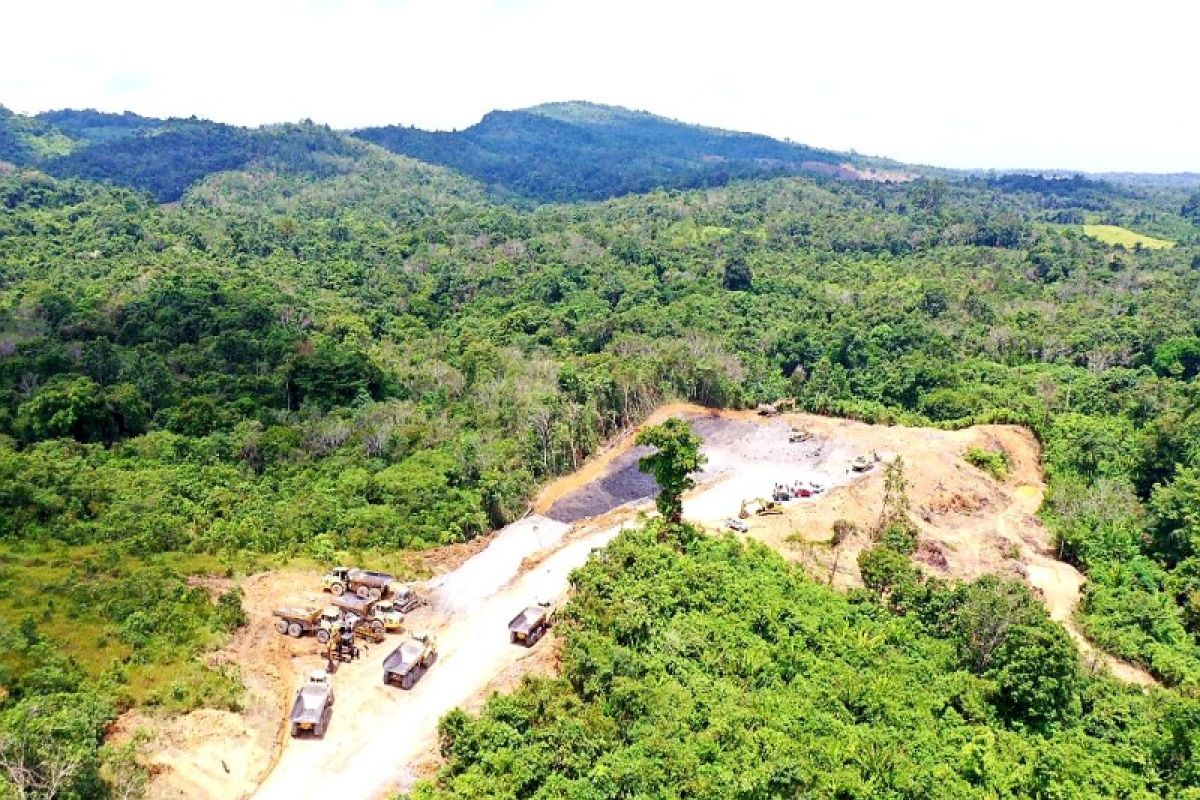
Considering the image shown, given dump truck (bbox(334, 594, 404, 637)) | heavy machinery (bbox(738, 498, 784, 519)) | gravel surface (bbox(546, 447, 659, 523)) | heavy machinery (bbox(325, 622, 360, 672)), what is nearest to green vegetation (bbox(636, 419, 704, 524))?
heavy machinery (bbox(738, 498, 784, 519))

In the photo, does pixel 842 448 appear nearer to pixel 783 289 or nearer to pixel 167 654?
pixel 167 654

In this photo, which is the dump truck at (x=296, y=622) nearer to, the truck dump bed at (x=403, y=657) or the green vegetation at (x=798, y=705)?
the truck dump bed at (x=403, y=657)

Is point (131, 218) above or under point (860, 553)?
above

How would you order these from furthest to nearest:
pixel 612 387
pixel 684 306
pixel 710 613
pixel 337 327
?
pixel 684 306
pixel 337 327
pixel 612 387
pixel 710 613

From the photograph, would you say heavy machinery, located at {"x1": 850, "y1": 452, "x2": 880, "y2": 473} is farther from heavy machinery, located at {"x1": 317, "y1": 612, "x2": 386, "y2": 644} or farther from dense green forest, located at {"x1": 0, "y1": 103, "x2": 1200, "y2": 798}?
heavy machinery, located at {"x1": 317, "y1": 612, "x2": 386, "y2": 644}

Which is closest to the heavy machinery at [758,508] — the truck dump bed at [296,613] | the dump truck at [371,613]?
the dump truck at [371,613]

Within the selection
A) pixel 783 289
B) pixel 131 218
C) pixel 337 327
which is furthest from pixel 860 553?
pixel 131 218
